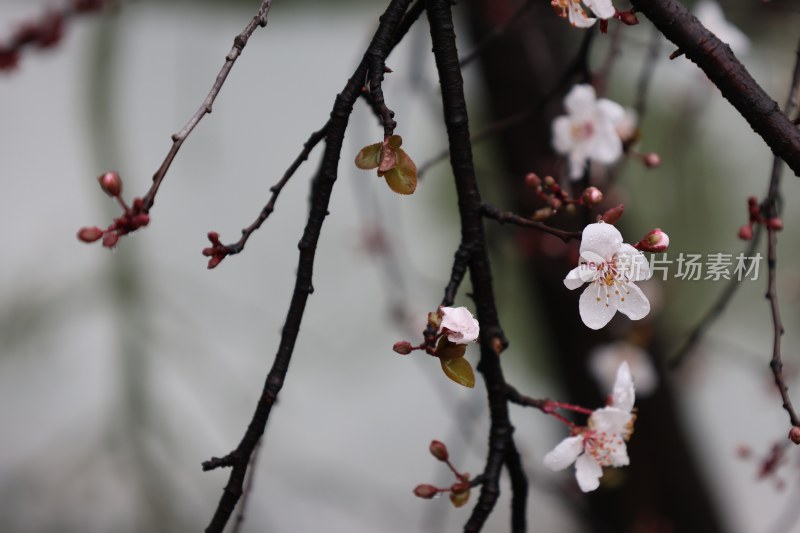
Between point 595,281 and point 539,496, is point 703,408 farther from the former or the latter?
point 595,281

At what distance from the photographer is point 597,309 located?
59cm

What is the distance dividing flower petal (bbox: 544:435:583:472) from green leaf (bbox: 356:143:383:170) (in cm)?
28

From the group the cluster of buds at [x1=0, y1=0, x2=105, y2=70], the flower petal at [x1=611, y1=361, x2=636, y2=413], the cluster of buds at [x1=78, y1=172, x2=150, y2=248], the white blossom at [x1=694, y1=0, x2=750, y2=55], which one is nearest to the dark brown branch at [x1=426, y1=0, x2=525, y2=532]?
the flower petal at [x1=611, y1=361, x2=636, y2=413]

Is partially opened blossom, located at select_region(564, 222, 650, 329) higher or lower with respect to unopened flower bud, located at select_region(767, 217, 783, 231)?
lower

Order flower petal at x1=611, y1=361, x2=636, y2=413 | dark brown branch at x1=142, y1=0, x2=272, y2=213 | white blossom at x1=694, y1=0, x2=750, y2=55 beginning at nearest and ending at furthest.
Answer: dark brown branch at x1=142, y1=0, x2=272, y2=213, flower petal at x1=611, y1=361, x2=636, y2=413, white blossom at x1=694, y1=0, x2=750, y2=55

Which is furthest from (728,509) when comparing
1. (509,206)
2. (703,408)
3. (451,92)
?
(451,92)

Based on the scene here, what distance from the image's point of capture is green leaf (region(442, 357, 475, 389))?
1.69 ft

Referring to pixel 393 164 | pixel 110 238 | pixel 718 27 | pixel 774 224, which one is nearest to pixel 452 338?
pixel 393 164

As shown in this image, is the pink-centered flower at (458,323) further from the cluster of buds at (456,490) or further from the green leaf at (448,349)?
the cluster of buds at (456,490)

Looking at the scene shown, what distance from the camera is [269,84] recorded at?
9.10 ft

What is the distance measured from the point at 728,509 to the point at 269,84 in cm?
195

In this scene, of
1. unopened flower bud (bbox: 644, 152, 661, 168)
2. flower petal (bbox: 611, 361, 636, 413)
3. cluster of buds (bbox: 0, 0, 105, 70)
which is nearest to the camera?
flower petal (bbox: 611, 361, 636, 413)

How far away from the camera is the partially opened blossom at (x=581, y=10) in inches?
21.9

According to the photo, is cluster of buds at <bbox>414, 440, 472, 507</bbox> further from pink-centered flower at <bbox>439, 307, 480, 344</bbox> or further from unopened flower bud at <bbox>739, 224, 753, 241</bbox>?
unopened flower bud at <bbox>739, 224, 753, 241</bbox>
